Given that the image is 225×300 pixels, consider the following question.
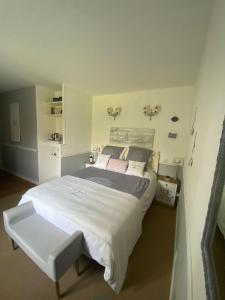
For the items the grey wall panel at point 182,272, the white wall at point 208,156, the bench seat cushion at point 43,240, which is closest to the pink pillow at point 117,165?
the bench seat cushion at point 43,240

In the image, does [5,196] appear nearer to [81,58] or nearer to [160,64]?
[81,58]

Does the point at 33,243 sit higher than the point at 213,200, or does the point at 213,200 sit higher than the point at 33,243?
the point at 213,200

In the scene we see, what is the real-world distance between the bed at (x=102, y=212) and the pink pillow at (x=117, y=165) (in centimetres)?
44

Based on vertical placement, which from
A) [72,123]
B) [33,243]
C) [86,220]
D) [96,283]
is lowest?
[96,283]

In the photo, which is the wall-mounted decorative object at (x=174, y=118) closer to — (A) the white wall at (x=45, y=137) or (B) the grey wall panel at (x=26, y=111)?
(A) the white wall at (x=45, y=137)

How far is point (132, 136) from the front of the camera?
10.6 ft

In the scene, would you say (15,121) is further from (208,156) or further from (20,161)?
(208,156)

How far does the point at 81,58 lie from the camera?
180 cm

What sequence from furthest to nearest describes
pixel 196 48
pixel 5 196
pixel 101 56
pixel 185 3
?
pixel 5 196 < pixel 101 56 < pixel 196 48 < pixel 185 3

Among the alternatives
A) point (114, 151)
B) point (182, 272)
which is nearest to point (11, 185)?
point (114, 151)

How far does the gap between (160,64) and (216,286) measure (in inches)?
82.2

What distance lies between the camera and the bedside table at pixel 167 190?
8.46ft

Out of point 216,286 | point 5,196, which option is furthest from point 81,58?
point 5,196

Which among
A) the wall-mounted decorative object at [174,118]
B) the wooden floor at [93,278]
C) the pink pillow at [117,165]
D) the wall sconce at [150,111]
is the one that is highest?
the wall sconce at [150,111]
